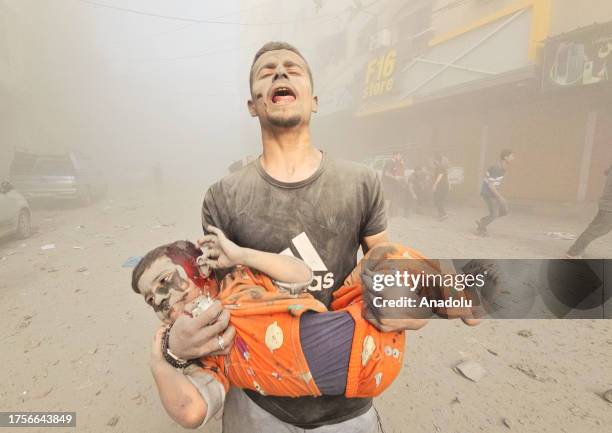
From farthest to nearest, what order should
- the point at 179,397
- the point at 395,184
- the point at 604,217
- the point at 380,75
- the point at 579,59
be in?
the point at 380,75, the point at 395,184, the point at 579,59, the point at 604,217, the point at 179,397

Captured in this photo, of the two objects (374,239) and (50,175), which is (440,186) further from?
(50,175)

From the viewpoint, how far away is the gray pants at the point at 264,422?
48.8 inches

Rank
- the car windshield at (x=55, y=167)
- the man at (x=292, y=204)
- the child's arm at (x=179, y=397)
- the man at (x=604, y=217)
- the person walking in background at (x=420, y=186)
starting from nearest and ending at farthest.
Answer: the child's arm at (x=179, y=397) < the man at (x=292, y=204) < the man at (x=604, y=217) < the person walking in background at (x=420, y=186) < the car windshield at (x=55, y=167)

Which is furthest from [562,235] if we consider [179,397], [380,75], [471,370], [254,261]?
[380,75]

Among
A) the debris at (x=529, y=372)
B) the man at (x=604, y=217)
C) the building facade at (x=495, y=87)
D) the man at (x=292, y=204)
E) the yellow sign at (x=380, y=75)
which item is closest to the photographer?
the man at (x=292, y=204)

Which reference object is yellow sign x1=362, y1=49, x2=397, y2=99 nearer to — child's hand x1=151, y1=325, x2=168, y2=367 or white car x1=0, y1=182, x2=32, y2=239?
white car x1=0, y1=182, x2=32, y2=239

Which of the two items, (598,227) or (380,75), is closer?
(598,227)

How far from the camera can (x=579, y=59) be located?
764 cm

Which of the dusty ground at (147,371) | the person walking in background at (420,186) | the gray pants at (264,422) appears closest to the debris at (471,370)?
the dusty ground at (147,371)

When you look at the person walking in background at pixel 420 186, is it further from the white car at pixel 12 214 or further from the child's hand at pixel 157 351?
the white car at pixel 12 214

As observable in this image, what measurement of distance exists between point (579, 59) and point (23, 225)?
1495 cm

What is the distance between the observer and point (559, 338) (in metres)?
3.34

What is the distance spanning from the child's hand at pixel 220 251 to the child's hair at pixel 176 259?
0.06 m

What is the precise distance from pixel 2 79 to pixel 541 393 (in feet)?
76.6
